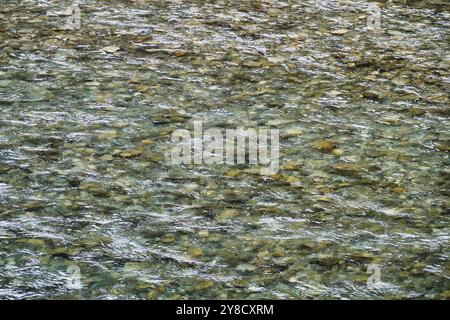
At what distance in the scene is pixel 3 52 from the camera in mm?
7383

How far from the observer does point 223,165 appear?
211 inches

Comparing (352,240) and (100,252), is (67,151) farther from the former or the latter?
(352,240)

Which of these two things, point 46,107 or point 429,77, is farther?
point 429,77

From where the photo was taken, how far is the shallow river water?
4191 millimetres

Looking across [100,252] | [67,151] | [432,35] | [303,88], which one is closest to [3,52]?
[67,151]

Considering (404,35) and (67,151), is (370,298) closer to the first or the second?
(67,151)

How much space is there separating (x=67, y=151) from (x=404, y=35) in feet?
13.4

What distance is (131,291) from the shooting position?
4.01 metres

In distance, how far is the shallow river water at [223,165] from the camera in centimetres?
419

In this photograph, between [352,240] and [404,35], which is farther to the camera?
[404,35]

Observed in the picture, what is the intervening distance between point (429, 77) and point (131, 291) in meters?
4.05

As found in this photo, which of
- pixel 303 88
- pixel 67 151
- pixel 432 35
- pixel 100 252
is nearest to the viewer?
pixel 100 252
